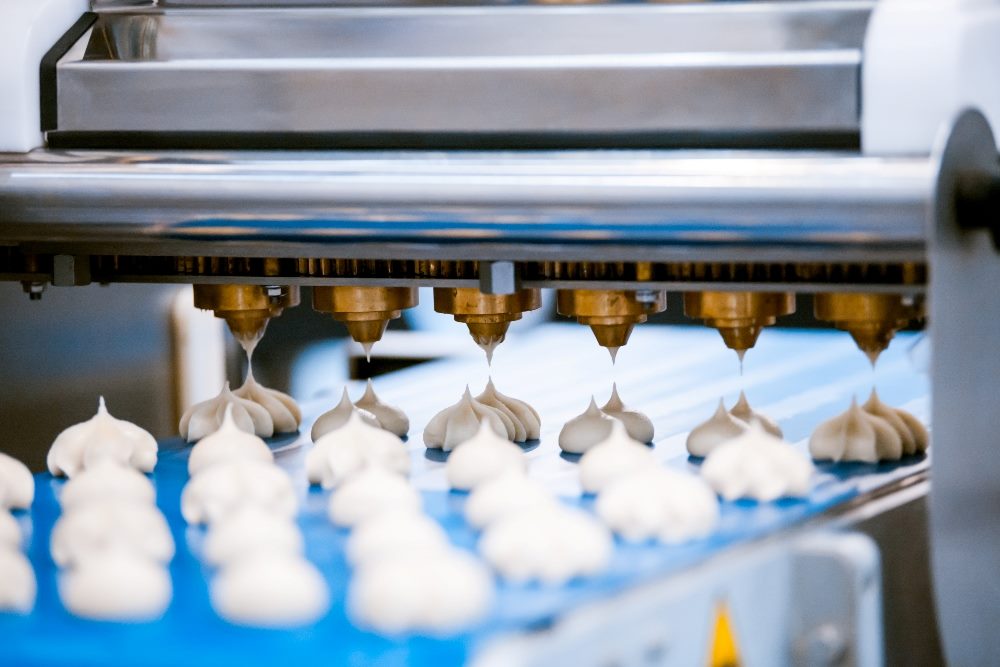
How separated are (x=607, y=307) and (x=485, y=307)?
157mm

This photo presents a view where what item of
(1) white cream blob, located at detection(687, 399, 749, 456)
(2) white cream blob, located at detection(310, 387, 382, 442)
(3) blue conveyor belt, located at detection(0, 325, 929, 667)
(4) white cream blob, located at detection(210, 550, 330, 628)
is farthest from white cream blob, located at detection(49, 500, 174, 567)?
(1) white cream blob, located at detection(687, 399, 749, 456)

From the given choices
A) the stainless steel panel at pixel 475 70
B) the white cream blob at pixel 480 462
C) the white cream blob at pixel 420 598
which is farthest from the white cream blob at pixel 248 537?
the stainless steel panel at pixel 475 70

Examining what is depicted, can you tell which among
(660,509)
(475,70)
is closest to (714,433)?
(660,509)

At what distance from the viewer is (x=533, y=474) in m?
1.65

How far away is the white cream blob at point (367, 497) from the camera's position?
1.41 meters

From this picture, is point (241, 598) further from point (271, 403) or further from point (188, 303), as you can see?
point (188, 303)

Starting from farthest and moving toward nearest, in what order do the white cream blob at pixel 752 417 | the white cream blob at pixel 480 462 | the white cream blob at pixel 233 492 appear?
the white cream blob at pixel 752 417 → the white cream blob at pixel 480 462 → the white cream blob at pixel 233 492

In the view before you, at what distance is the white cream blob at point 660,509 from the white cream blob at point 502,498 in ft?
0.21

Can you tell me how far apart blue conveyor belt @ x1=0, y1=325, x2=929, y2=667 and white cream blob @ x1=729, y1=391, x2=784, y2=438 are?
0.13 ft

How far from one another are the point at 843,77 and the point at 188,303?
1.74 meters

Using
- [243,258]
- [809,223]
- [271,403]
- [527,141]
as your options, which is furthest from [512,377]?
[809,223]

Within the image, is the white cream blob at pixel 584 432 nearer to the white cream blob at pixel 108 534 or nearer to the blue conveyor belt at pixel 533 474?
the blue conveyor belt at pixel 533 474

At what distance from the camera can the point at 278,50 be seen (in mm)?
1634

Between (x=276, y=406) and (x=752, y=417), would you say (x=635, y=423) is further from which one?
(x=276, y=406)
